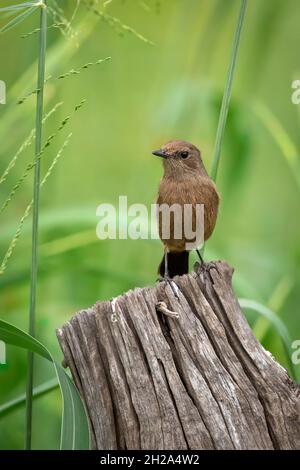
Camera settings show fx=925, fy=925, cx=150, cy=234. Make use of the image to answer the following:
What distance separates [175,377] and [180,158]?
4.84 feet

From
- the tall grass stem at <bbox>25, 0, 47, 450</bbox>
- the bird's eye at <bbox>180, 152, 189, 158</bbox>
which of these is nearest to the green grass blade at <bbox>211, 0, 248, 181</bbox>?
the tall grass stem at <bbox>25, 0, 47, 450</bbox>

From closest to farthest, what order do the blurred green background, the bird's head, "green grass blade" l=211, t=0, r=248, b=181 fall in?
"green grass blade" l=211, t=0, r=248, b=181
the bird's head
the blurred green background

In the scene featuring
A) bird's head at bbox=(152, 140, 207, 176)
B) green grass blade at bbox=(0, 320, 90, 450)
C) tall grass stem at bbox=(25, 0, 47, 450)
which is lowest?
green grass blade at bbox=(0, 320, 90, 450)

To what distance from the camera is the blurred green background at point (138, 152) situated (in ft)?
Answer: 15.0

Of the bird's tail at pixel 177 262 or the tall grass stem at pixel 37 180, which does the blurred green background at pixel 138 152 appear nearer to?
the bird's tail at pixel 177 262

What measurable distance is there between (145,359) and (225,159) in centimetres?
194

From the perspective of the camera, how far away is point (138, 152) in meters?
6.31

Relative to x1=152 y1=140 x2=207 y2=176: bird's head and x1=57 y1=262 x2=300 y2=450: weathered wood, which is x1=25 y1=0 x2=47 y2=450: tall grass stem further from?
x1=152 y1=140 x2=207 y2=176: bird's head

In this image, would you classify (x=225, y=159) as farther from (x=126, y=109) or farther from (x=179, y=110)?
(x=126, y=109)

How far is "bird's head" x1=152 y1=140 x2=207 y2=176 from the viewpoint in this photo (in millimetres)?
4387

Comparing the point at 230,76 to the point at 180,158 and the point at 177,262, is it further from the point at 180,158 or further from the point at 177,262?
the point at 177,262
